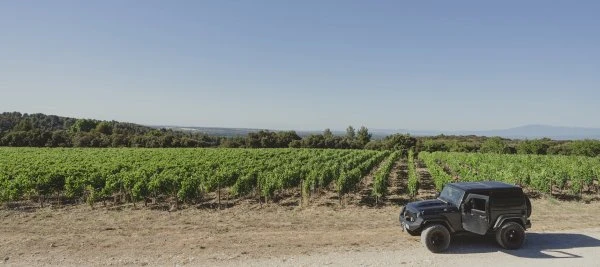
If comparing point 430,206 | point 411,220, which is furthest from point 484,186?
point 411,220

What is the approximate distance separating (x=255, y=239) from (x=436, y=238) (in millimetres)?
5358

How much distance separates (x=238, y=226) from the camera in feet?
46.7

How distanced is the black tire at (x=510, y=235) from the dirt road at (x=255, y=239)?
10.2 inches

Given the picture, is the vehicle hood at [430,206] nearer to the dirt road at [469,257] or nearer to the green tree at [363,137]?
the dirt road at [469,257]

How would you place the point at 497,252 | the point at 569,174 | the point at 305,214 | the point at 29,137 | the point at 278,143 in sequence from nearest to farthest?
the point at 497,252, the point at 305,214, the point at 569,174, the point at 29,137, the point at 278,143

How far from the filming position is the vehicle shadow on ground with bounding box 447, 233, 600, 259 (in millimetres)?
10586

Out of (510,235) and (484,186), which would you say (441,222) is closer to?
(484,186)

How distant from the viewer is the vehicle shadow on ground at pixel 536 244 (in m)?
A: 10.6

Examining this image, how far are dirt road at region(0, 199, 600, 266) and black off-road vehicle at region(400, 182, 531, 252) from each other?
428 mm

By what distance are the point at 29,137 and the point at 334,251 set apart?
8143cm

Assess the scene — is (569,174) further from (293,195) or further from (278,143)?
(278,143)

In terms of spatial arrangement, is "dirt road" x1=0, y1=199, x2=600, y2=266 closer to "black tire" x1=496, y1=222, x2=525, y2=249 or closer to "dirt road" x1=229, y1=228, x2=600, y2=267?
"dirt road" x1=229, y1=228, x2=600, y2=267

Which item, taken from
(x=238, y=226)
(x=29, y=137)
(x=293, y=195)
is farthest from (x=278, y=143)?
(x=238, y=226)

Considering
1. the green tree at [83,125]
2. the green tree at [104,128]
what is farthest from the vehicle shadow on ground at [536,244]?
the green tree at [83,125]
